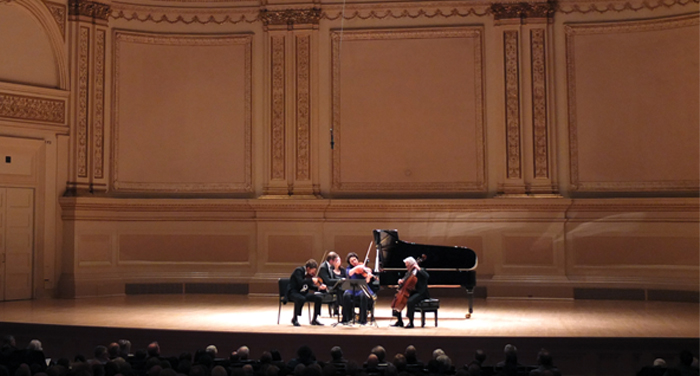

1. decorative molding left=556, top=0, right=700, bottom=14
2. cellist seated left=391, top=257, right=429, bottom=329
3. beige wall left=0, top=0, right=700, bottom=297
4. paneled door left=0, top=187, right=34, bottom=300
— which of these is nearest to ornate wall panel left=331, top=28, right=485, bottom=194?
beige wall left=0, top=0, right=700, bottom=297

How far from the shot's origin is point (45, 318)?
8945mm

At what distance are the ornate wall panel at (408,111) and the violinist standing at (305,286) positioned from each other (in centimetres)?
355

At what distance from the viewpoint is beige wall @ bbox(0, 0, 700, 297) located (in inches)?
446

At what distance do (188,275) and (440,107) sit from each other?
461 cm

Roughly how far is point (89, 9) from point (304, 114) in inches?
140

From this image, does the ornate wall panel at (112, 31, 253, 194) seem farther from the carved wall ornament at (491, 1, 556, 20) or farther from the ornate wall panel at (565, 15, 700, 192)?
the ornate wall panel at (565, 15, 700, 192)

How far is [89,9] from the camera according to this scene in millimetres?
11906

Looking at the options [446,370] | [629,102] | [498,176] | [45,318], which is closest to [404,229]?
[498,176]

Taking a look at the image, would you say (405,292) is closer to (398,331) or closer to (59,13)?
(398,331)

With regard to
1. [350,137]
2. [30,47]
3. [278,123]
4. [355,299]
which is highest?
[30,47]

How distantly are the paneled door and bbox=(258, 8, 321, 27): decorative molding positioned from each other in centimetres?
431

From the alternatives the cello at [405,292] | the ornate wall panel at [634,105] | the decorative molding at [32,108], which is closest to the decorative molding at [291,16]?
the decorative molding at [32,108]

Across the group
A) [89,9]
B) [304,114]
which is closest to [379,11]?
[304,114]

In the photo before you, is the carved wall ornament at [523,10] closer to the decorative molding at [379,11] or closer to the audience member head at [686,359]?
the decorative molding at [379,11]
